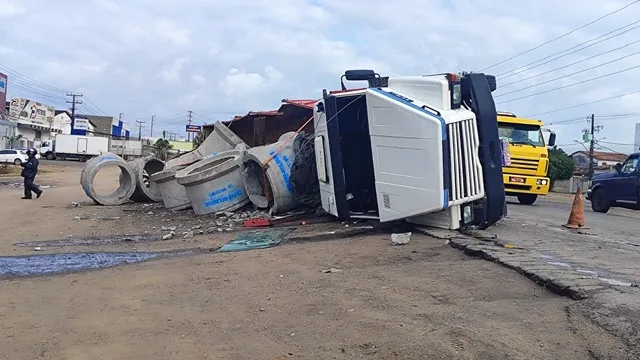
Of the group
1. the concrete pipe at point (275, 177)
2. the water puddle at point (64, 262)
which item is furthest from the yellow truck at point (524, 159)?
the water puddle at point (64, 262)

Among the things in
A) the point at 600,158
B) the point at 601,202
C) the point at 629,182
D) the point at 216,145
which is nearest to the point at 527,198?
the point at 601,202

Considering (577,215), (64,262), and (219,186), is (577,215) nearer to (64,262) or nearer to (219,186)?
(219,186)

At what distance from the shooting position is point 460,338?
14.1ft

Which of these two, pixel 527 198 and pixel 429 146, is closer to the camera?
pixel 429 146

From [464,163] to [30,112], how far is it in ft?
261

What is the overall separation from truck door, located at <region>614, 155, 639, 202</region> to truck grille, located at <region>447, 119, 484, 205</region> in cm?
1074

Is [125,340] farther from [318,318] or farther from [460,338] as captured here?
[460,338]

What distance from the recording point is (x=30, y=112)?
77.6 metres

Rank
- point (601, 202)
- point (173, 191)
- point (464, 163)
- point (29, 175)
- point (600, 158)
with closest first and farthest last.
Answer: point (464, 163)
point (173, 191)
point (601, 202)
point (29, 175)
point (600, 158)

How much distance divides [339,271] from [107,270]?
3.06m

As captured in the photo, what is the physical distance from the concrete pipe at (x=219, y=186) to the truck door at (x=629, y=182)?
11.2 meters

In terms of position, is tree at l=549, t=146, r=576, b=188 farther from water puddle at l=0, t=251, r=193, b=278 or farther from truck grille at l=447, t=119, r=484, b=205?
water puddle at l=0, t=251, r=193, b=278

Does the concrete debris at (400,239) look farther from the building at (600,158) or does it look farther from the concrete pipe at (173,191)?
the building at (600,158)

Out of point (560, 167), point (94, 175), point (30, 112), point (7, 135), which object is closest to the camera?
point (94, 175)
